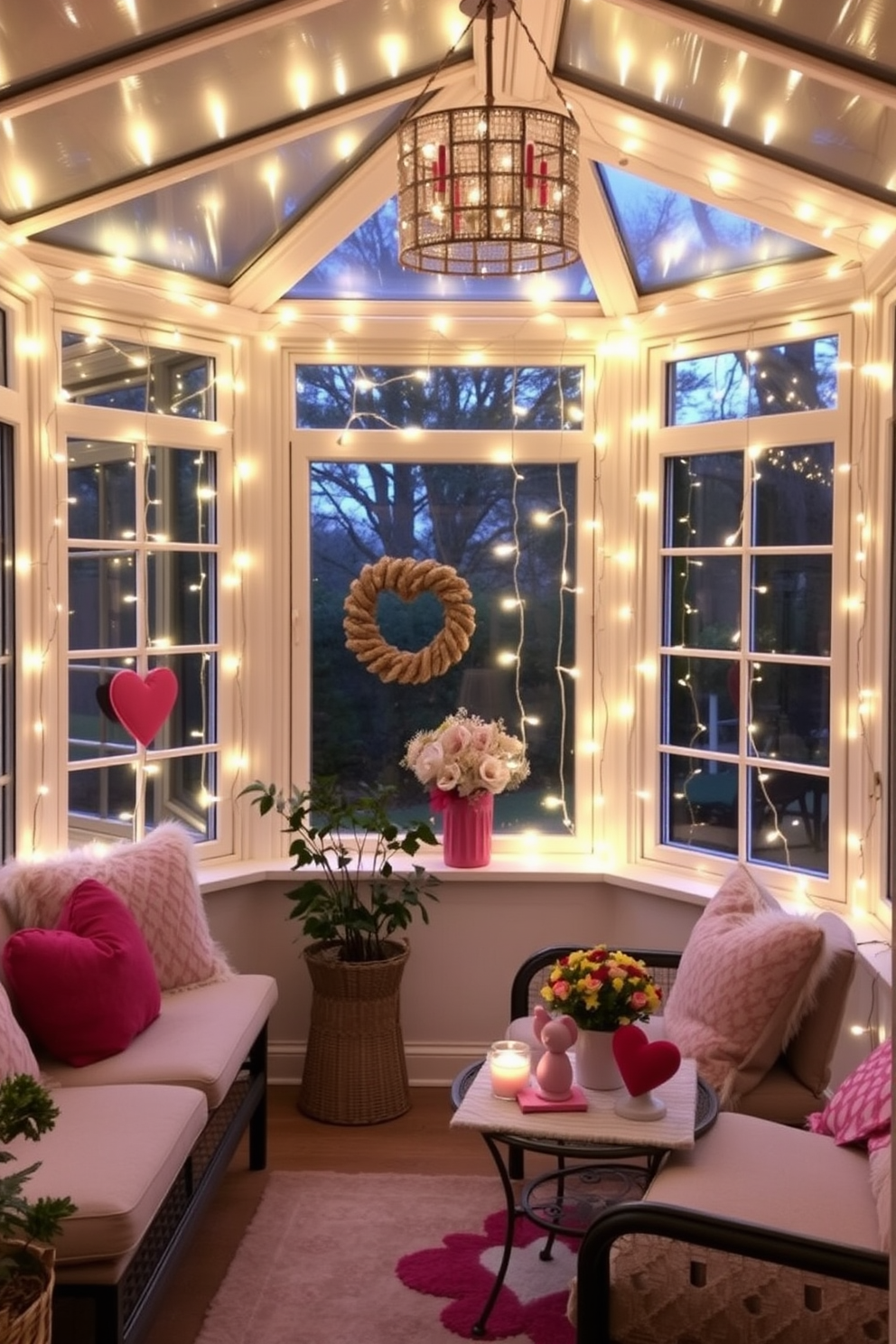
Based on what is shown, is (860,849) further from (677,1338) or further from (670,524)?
(677,1338)

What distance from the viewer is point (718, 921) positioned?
3.44 meters

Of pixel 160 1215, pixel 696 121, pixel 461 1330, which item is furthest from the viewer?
pixel 696 121

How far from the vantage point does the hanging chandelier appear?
2.77 meters

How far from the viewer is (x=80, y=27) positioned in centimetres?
287

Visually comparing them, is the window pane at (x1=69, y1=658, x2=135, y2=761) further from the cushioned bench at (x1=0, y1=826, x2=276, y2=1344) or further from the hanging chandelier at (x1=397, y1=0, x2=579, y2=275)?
the hanging chandelier at (x1=397, y1=0, x2=579, y2=275)

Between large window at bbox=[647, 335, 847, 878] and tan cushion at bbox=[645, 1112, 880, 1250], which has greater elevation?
large window at bbox=[647, 335, 847, 878]

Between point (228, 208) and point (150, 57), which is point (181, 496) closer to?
point (228, 208)

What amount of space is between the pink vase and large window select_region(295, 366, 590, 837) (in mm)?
244

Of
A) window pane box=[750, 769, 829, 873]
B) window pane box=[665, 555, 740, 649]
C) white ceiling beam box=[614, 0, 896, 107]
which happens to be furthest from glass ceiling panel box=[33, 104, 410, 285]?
window pane box=[750, 769, 829, 873]

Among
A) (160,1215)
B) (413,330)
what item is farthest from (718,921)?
(413,330)

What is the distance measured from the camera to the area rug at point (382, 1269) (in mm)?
2961

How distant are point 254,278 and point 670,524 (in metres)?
1.64

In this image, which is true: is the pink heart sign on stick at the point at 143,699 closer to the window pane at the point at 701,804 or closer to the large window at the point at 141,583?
the large window at the point at 141,583

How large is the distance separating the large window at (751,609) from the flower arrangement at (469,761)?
0.53 m
